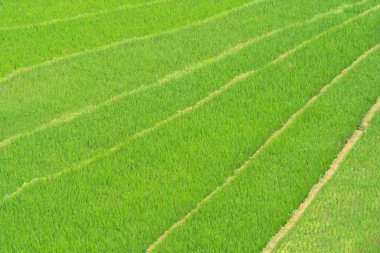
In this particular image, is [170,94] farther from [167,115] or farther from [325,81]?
[325,81]

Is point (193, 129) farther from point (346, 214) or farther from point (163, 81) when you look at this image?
point (346, 214)

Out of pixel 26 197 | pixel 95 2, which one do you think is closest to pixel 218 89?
pixel 26 197

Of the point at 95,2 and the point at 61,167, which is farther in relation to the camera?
the point at 95,2

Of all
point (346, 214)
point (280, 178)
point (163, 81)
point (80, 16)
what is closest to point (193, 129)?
point (280, 178)

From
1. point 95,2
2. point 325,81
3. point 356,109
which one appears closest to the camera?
point 356,109

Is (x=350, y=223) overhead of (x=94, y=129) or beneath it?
overhead

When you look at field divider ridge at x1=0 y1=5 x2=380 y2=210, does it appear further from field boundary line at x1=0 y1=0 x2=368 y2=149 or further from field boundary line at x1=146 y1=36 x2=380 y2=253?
field boundary line at x1=0 y1=0 x2=368 y2=149
